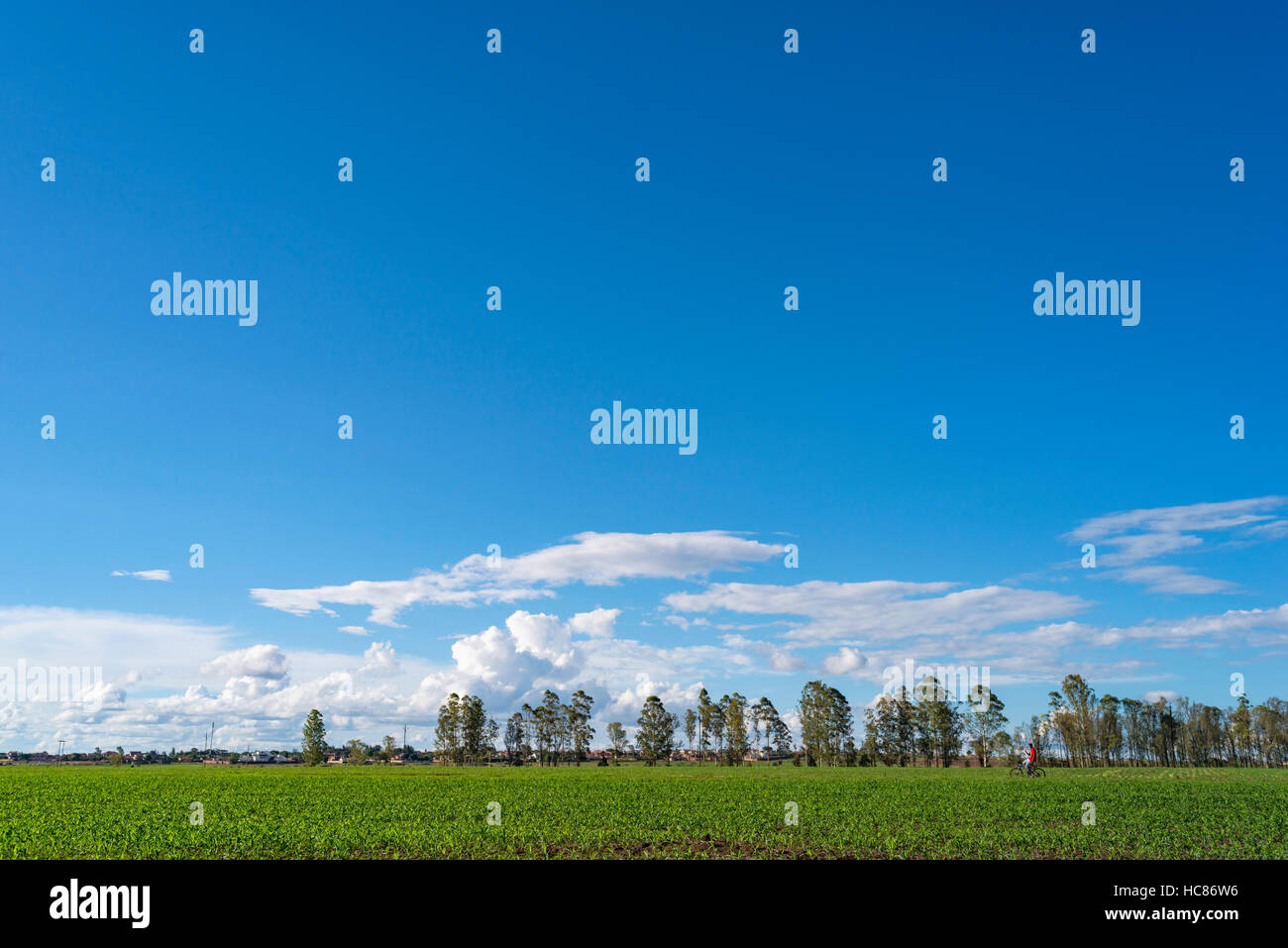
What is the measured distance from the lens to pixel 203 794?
45.9 m

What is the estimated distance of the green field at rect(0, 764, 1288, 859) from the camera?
2461cm

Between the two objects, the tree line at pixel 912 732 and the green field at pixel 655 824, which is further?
the tree line at pixel 912 732

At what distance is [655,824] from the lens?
98.0 ft

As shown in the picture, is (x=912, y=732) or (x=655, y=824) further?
(x=912, y=732)

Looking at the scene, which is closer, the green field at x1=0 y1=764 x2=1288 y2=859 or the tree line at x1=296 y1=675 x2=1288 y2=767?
the green field at x1=0 y1=764 x2=1288 y2=859

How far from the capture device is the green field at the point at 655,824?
2461 cm
